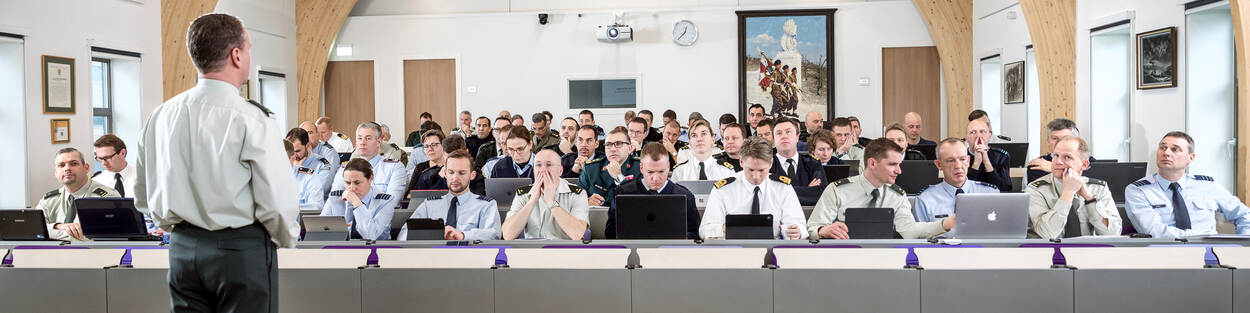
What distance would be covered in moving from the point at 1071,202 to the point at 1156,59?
4500 mm

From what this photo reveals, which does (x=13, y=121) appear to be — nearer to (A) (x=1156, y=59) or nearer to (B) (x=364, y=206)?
(B) (x=364, y=206)

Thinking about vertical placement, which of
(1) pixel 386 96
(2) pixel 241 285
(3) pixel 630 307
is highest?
(1) pixel 386 96

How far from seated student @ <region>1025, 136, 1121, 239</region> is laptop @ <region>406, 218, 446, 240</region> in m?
2.87

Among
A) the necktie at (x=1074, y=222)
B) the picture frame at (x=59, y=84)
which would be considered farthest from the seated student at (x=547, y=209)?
the picture frame at (x=59, y=84)

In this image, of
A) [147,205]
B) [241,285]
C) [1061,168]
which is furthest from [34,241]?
[1061,168]

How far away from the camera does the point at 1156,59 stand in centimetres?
789

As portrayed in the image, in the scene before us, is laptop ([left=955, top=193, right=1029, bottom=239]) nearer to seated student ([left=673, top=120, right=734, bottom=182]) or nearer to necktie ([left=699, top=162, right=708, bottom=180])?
seated student ([left=673, top=120, right=734, bottom=182])

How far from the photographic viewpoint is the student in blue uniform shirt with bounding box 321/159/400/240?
4859mm

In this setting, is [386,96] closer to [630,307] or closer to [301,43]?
[301,43]

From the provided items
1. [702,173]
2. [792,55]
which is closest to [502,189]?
[702,173]

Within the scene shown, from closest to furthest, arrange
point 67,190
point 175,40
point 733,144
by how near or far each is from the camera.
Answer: point 67,190 → point 733,144 → point 175,40

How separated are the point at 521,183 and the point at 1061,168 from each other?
2986mm

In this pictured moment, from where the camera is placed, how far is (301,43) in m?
13.7

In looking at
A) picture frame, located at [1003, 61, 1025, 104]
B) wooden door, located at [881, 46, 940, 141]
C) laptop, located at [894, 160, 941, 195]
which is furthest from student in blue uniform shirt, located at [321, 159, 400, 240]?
wooden door, located at [881, 46, 940, 141]
